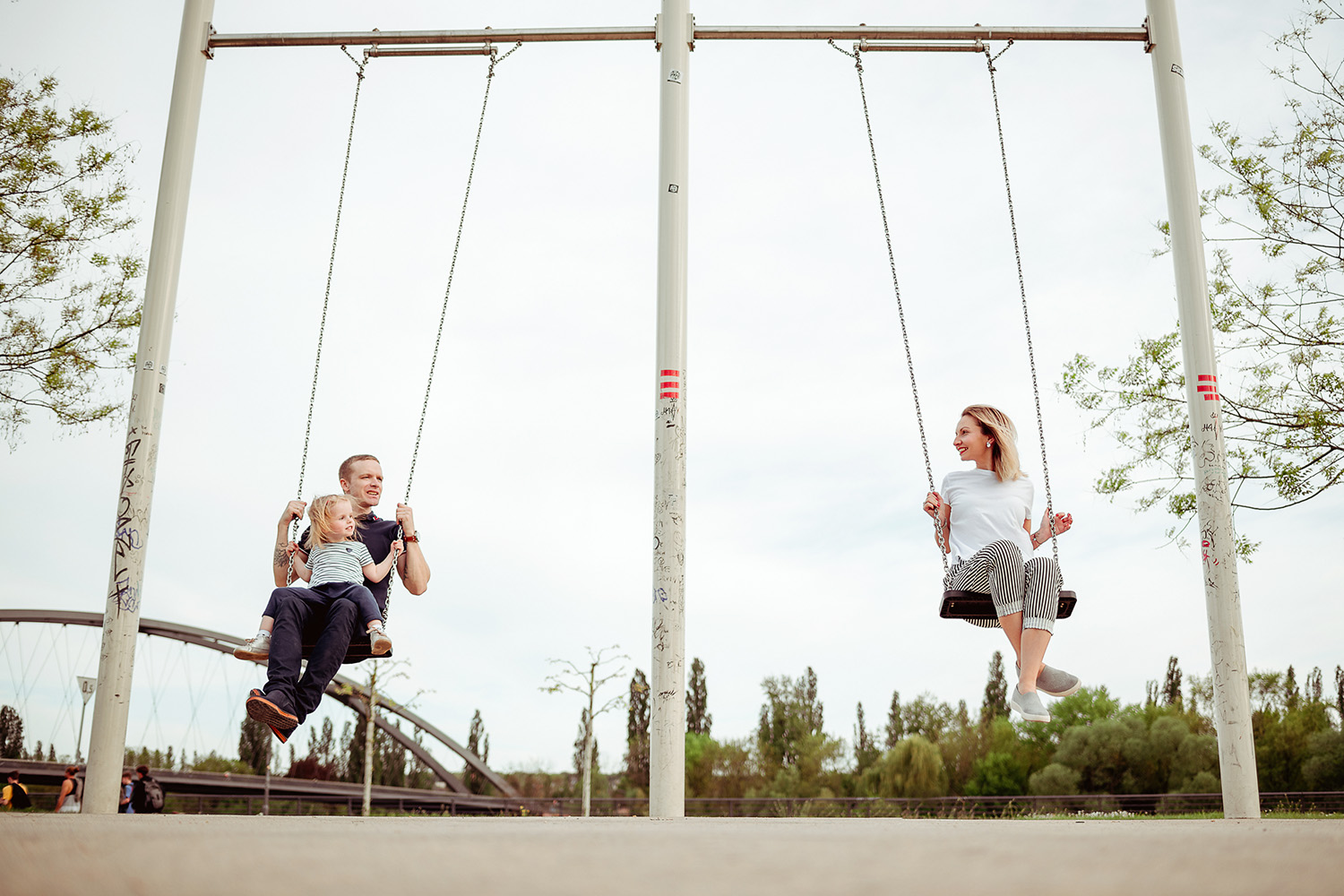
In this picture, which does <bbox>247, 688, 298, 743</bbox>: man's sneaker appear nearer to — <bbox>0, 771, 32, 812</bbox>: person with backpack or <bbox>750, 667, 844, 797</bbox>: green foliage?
<bbox>0, 771, 32, 812</bbox>: person with backpack

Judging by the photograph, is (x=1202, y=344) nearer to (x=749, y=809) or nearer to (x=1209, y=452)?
(x=1209, y=452)

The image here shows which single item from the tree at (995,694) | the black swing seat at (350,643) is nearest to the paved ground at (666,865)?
the black swing seat at (350,643)

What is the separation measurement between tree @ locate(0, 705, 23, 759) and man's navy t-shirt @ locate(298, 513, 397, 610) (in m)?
49.1

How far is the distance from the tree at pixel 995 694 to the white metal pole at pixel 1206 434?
65.1 m

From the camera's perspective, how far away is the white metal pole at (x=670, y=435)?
6.71 meters

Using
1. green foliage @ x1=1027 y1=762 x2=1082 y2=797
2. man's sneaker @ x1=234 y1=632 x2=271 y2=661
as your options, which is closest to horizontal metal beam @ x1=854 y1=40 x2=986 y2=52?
man's sneaker @ x1=234 y1=632 x2=271 y2=661

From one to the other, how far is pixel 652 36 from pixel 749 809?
1915 inches

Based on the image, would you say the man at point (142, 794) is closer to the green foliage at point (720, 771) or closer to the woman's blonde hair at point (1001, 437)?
the woman's blonde hair at point (1001, 437)

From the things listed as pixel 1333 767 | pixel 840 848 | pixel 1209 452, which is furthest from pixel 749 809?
pixel 840 848

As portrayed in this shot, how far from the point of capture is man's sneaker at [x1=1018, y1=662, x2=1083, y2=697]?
263 inches

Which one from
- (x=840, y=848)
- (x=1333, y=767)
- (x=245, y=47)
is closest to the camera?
(x=840, y=848)

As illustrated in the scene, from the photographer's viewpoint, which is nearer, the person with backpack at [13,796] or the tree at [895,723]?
the person with backpack at [13,796]

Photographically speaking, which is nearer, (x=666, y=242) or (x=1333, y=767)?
(x=666, y=242)

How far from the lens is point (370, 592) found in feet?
22.3
